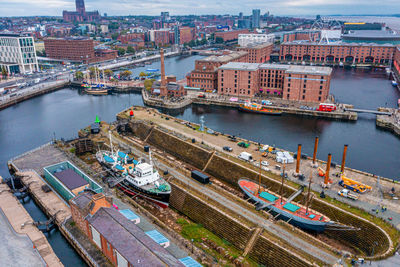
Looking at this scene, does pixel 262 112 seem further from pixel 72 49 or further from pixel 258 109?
pixel 72 49

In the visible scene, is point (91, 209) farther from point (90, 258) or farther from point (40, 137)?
point (40, 137)

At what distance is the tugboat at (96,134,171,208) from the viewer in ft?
126

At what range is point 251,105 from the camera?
7950 cm

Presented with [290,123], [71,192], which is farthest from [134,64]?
Result: [71,192]

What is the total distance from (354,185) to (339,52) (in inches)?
5096

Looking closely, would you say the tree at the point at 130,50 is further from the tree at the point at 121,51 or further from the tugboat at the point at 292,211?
the tugboat at the point at 292,211

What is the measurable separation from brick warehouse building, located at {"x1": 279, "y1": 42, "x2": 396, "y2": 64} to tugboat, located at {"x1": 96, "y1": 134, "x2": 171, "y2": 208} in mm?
131699

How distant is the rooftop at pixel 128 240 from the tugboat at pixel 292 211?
1431cm

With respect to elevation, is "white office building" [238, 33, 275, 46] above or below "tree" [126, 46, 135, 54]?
above

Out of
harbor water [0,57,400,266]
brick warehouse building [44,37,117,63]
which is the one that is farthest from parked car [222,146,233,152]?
brick warehouse building [44,37,117,63]

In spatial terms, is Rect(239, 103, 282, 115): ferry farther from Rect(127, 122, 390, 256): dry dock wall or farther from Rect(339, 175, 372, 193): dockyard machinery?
Rect(339, 175, 372, 193): dockyard machinery

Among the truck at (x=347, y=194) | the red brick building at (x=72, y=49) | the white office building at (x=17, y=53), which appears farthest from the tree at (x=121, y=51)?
the truck at (x=347, y=194)

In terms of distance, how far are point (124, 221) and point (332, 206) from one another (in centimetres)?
2314

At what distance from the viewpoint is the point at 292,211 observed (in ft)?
110
